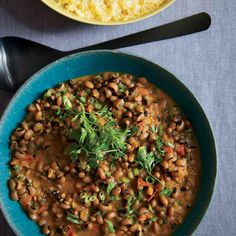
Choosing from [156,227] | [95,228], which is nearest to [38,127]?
[95,228]

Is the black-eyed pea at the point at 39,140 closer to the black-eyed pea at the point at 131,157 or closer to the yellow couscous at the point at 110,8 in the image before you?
the black-eyed pea at the point at 131,157

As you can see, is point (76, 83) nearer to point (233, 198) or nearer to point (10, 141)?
point (10, 141)

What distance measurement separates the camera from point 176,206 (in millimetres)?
1377

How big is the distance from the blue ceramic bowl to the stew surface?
2 cm

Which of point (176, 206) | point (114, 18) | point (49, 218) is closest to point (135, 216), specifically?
point (176, 206)

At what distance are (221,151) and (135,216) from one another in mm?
366

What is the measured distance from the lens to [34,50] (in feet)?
A: 4.63

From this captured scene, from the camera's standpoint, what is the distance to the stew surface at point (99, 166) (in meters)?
1.33

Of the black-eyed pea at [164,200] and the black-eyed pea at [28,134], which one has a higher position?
the black-eyed pea at [28,134]

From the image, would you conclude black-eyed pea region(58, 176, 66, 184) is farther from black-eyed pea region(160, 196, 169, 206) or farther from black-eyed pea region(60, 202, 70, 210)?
black-eyed pea region(160, 196, 169, 206)

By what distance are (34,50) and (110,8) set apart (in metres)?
0.27

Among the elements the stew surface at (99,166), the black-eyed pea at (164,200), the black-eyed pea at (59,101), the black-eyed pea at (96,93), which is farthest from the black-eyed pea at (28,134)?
the black-eyed pea at (164,200)

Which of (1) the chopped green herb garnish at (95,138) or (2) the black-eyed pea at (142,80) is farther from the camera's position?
(2) the black-eyed pea at (142,80)

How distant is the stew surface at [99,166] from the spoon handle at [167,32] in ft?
0.39
